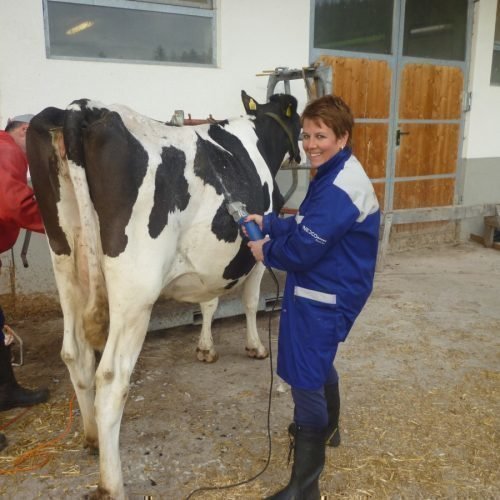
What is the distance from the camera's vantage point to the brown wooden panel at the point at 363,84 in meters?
6.51

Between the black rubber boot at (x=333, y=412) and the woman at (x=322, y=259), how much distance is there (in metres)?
0.39

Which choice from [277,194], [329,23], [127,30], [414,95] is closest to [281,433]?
[277,194]

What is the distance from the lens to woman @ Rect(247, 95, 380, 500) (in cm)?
206

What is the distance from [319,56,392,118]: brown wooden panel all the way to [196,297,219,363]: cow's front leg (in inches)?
146

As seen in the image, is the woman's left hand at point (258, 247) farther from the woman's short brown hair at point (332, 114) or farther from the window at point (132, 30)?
the window at point (132, 30)

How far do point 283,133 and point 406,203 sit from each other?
435 cm

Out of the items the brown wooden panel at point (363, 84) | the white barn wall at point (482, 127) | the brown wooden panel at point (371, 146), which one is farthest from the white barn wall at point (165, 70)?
the white barn wall at point (482, 127)

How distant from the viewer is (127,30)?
16.5 feet

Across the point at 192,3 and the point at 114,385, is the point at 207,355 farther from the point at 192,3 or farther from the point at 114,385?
the point at 192,3

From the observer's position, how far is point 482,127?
26.3 feet

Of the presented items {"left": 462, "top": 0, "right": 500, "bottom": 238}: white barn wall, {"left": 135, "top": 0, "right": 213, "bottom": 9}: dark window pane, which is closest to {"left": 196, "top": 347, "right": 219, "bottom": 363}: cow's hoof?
{"left": 135, "top": 0, "right": 213, "bottom": 9}: dark window pane

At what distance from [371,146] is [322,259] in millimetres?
5301

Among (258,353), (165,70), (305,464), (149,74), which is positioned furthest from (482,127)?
(305,464)

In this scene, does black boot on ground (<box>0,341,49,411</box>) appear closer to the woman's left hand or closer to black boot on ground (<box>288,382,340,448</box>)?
black boot on ground (<box>288,382,340,448</box>)
